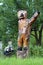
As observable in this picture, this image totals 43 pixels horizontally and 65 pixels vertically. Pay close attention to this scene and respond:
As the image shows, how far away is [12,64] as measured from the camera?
22.7 feet

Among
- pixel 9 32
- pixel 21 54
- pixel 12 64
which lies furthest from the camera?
pixel 9 32

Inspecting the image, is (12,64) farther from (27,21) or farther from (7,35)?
(7,35)

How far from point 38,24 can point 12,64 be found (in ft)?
40.3

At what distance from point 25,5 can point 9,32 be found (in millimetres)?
2254

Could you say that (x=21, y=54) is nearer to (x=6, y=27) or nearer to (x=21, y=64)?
(x=21, y=64)

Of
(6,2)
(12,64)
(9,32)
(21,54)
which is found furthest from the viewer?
(9,32)

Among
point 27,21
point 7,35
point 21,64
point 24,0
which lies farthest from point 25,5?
point 21,64

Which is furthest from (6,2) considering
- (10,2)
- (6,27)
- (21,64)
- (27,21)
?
(21,64)

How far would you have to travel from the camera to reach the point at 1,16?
18.6 meters

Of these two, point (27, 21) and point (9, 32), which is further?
point (9, 32)

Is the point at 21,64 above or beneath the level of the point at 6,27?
above

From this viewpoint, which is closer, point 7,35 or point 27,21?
point 27,21

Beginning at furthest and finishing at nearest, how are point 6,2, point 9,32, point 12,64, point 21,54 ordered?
point 9,32
point 6,2
point 21,54
point 12,64

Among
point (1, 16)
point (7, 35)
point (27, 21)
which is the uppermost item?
point (27, 21)
